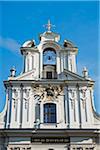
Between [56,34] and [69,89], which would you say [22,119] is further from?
[56,34]

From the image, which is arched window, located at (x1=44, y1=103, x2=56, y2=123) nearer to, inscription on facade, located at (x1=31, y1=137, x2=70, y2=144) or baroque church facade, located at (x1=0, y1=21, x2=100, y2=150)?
baroque church facade, located at (x1=0, y1=21, x2=100, y2=150)

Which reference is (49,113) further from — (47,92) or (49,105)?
(47,92)

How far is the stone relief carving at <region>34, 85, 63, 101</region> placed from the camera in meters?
23.1

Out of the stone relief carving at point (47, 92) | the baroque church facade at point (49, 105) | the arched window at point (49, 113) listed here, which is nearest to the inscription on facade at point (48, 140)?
the baroque church facade at point (49, 105)

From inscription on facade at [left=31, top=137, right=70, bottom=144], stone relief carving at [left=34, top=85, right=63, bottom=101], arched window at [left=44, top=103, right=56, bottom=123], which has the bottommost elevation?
inscription on facade at [left=31, top=137, right=70, bottom=144]

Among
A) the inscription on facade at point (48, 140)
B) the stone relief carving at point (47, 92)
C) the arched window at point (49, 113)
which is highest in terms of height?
the stone relief carving at point (47, 92)

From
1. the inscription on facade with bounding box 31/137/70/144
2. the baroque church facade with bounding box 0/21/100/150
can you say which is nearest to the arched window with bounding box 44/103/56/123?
the baroque church facade with bounding box 0/21/100/150

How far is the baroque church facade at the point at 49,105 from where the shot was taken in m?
21.5

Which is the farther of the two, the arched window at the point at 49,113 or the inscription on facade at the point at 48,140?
the arched window at the point at 49,113

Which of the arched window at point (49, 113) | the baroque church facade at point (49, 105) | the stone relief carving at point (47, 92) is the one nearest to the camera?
the baroque church facade at point (49, 105)

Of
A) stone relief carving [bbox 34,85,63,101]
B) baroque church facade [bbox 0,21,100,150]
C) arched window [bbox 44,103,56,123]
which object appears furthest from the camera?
stone relief carving [bbox 34,85,63,101]

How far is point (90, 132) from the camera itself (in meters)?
21.6

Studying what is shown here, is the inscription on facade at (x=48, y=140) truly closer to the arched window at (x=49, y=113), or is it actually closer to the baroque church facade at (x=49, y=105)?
the baroque church facade at (x=49, y=105)

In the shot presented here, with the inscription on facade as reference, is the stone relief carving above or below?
above
